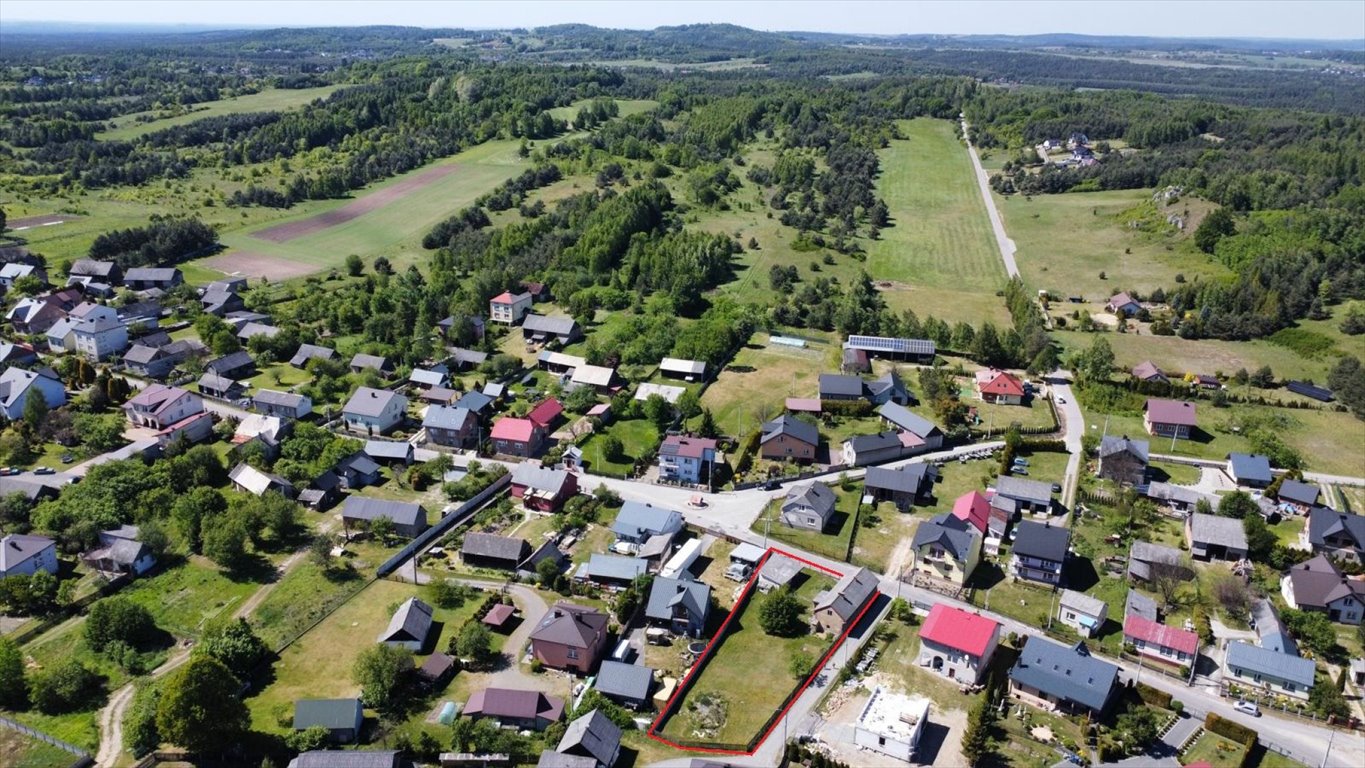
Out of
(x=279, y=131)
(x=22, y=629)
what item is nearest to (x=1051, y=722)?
(x=22, y=629)

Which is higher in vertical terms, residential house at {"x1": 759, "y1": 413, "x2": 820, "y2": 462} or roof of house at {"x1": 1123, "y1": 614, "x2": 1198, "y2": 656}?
residential house at {"x1": 759, "y1": 413, "x2": 820, "y2": 462}

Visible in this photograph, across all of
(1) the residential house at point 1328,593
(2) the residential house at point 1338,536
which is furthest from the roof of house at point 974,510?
(2) the residential house at point 1338,536

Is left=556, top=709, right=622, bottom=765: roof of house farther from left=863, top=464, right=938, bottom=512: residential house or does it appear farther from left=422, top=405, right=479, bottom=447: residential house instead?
left=422, top=405, right=479, bottom=447: residential house

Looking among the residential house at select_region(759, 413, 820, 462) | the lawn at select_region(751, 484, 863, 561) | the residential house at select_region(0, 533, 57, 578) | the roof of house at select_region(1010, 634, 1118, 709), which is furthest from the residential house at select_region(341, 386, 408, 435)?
the roof of house at select_region(1010, 634, 1118, 709)

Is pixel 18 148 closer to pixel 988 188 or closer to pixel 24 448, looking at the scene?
pixel 24 448

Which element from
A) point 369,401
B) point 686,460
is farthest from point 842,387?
point 369,401

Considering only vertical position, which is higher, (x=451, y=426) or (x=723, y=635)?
(x=451, y=426)

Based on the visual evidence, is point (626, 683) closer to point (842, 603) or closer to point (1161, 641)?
point (842, 603)
